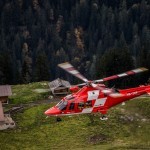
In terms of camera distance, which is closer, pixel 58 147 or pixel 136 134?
pixel 58 147

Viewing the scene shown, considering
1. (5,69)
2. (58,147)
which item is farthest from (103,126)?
(5,69)

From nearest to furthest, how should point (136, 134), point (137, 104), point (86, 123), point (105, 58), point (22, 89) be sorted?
point (136, 134) < point (86, 123) < point (137, 104) < point (22, 89) < point (105, 58)

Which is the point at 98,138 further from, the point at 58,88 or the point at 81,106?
the point at 58,88

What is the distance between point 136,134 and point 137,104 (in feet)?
35.4

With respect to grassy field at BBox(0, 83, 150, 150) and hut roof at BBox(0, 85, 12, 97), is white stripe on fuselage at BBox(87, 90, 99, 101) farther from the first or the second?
hut roof at BBox(0, 85, 12, 97)

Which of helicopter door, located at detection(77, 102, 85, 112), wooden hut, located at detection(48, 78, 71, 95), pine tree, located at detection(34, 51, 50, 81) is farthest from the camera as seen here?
pine tree, located at detection(34, 51, 50, 81)

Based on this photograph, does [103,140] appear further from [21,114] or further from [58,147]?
[21,114]

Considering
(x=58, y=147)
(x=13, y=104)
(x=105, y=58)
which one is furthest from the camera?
(x=105, y=58)

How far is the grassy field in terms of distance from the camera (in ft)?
190

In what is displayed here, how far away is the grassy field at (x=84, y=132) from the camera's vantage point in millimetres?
58062

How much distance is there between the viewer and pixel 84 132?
62281mm

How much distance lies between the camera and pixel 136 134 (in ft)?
201

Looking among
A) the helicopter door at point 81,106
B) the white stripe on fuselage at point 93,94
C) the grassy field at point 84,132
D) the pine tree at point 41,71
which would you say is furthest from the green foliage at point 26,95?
the white stripe on fuselage at point 93,94

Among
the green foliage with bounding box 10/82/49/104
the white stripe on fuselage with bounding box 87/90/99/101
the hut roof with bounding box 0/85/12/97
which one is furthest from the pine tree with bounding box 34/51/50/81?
the white stripe on fuselage with bounding box 87/90/99/101
